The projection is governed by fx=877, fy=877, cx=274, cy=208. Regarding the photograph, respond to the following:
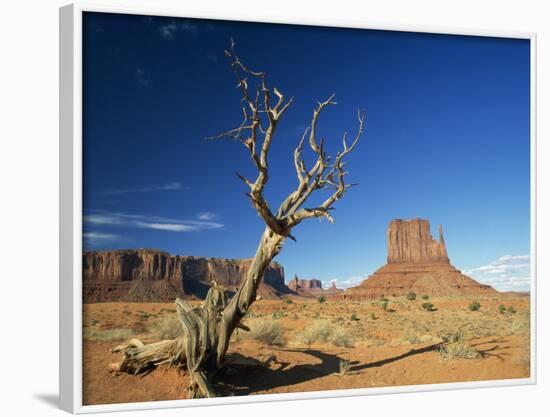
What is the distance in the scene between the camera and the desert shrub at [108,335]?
34.8 feet

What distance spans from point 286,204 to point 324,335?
9.21 ft

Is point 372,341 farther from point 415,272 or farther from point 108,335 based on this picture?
point 108,335

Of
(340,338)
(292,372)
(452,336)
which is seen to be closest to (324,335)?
(340,338)

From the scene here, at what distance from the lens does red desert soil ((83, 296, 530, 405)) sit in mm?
10977

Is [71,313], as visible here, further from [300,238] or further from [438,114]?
[438,114]

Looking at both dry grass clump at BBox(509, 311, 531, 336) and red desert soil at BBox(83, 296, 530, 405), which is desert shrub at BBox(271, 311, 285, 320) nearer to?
red desert soil at BBox(83, 296, 530, 405)

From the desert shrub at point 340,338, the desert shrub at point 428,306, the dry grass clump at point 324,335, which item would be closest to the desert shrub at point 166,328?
the dry grass clump at point 324,335

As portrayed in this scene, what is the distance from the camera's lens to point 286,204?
39.8 ft

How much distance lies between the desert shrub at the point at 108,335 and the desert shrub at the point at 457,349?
470cm

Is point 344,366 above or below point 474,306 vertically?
below

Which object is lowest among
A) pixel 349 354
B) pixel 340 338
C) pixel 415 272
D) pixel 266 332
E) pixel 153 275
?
pixel 349 354

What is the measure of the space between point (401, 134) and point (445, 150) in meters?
0.78

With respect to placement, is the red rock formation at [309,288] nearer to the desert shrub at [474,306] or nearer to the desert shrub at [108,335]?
the desert shrub at [474,306]

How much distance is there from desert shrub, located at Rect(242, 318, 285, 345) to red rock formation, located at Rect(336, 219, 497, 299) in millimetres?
1858
